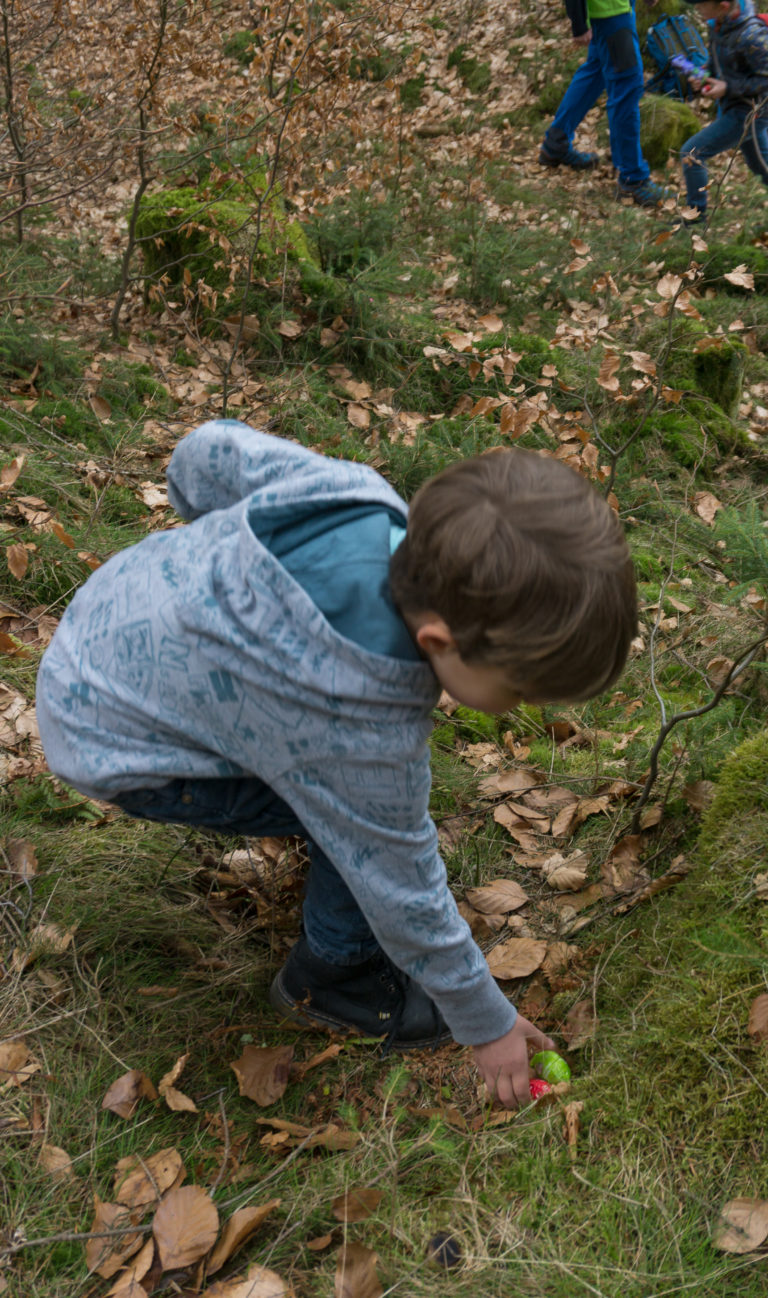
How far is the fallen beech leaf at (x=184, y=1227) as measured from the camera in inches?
65.6

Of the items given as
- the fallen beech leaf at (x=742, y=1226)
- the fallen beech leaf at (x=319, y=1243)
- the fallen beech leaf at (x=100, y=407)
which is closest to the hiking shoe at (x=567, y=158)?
the fallen beech leaf at (x=100, y=407)

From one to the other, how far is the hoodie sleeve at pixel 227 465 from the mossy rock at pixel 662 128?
838 centimetres

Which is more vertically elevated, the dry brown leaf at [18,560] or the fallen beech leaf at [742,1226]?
the dry brown leaf at [18,560]

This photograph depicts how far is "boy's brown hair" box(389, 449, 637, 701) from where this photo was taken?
4.45ft

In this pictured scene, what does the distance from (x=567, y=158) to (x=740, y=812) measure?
8.01 m

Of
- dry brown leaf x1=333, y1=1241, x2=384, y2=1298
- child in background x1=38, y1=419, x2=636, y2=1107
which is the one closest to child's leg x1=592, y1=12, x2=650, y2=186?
child in background x1=38, y1=419, x2=636, y2=1107

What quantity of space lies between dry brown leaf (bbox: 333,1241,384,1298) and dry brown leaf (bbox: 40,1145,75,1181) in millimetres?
577

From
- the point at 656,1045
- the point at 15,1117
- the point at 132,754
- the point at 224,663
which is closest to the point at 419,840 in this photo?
the point at 224,663

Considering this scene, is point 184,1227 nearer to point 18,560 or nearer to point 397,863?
point 397,863

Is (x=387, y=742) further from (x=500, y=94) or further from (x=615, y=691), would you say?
(x=500, y=94)

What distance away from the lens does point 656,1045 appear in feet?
6.10

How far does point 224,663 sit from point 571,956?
1.24 metres

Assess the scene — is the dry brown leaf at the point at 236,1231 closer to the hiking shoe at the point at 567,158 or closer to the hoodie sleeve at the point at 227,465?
the hoodie sleeve at the point at 227,465

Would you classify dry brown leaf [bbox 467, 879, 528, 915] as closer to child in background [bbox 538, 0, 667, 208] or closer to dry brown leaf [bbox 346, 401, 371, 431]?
dry brown leaf [bbox 346, 401, 371, 431]
